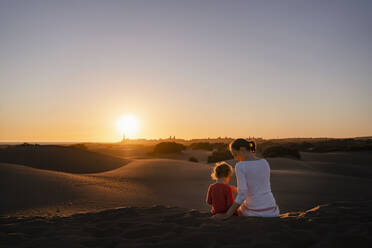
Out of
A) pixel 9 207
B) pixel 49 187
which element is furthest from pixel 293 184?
pixel 9 207

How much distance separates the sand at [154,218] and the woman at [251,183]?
221 millimetres

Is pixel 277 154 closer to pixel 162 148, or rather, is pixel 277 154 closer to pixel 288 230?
pixel 162 148

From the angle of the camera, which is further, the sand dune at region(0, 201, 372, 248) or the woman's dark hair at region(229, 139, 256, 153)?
the woman's dark hair at region(229, 139, 256, 153)

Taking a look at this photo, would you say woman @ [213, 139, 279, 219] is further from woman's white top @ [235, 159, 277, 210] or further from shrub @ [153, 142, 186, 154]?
shrub @ [153, 142, 186, 154]

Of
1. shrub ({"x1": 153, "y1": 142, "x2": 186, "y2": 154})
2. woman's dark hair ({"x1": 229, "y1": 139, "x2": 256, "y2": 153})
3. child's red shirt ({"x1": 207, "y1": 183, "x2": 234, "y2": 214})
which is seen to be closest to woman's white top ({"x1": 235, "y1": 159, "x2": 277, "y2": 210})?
woman's dark hair ({"x1": 229, "y1": 139, "x2": 256, "y2": 153})

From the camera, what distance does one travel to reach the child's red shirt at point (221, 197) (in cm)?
508

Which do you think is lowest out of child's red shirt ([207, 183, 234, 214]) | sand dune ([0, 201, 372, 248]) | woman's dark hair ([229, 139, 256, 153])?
sand dune ([0, 201, 372, 248])

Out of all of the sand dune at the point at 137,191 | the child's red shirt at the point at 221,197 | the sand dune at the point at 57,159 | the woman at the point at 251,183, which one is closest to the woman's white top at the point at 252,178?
the woman at the point at 251,183

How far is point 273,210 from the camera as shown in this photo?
4914 millimetres

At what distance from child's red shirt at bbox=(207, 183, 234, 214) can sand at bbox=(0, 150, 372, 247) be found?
31 centimetres

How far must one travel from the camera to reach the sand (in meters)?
4.05

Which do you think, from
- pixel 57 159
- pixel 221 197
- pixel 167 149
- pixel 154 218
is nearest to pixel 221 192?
pixel 221 197

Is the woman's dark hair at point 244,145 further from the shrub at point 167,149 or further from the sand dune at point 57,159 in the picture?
the shrub at point 167,149

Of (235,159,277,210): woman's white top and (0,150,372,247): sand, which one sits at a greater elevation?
(235,159,277,210): woman's white top
